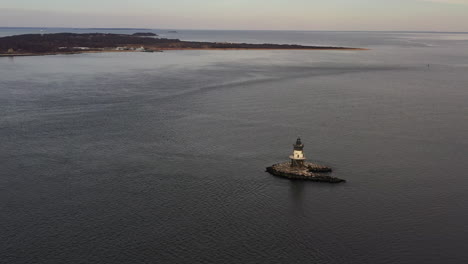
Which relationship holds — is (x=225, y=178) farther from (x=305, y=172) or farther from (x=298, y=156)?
(x=305, y=172)

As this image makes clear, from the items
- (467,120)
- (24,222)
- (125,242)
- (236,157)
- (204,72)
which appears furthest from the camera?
(204,72)

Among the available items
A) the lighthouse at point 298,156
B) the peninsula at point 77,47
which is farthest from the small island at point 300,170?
the peninsula at point 77,47

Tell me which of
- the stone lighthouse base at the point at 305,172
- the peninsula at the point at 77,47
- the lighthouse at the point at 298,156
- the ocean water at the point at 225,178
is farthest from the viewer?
the peninsula at the point at 77,47

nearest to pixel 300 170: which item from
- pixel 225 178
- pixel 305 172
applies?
pixel 305 172

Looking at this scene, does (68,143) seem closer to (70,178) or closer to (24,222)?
(70,178)

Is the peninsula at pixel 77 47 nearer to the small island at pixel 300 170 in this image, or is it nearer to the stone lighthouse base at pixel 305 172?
the stone lighthouse base at pixel 305 172

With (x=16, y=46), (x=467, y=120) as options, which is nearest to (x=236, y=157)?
(x=467, y=120)

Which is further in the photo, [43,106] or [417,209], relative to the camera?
[43,106]
